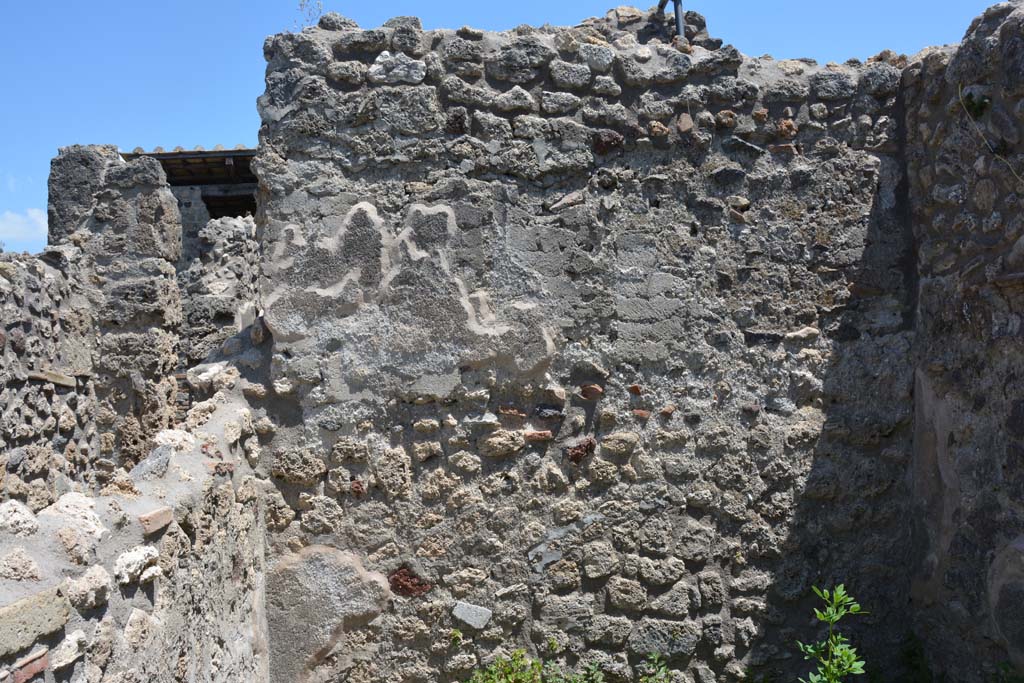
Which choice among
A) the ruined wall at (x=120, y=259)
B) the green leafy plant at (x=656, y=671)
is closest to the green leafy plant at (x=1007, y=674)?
the green leafy plant at (x=656, y=671)

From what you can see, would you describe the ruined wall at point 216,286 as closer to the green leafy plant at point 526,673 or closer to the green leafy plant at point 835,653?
the green leafy plant at point 526,673

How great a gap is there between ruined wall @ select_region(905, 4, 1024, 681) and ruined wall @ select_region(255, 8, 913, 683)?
14 cm

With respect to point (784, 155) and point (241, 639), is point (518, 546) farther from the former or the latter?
point (784, 155)

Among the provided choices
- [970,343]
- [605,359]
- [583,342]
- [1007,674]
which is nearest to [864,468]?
[970,343]

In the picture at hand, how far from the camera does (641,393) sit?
13.0 feet

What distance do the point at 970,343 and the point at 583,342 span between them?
147cm

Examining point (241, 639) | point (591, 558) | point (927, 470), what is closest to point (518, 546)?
point (591, 558)

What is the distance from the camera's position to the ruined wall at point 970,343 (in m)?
3.38

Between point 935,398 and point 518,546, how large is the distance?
1.78m

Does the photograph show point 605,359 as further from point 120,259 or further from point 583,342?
point 120,259

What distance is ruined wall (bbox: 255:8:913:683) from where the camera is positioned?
382 centimetres

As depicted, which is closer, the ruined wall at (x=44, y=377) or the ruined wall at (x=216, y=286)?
the ruined wall at (x=44, y=377)

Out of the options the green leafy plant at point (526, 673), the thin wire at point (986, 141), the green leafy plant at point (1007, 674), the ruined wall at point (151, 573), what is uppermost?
Result: the thin wire at point (986, 141)

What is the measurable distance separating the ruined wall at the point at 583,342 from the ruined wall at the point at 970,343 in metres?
0.14
